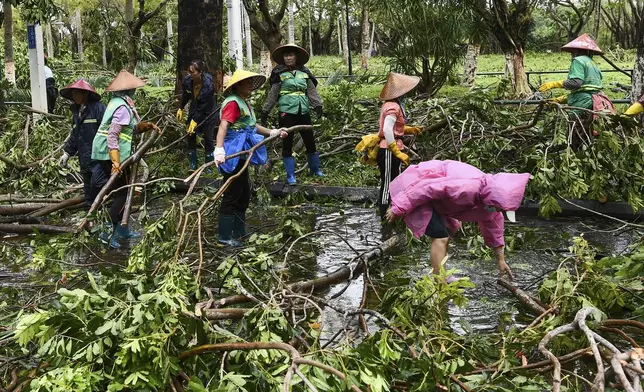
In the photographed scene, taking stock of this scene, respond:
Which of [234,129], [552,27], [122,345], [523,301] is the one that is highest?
[552,27]

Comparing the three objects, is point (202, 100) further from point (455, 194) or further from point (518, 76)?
point (518, 76)

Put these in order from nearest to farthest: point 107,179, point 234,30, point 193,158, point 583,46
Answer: point 107,179
point 583,46
point 193,158
point 234,30

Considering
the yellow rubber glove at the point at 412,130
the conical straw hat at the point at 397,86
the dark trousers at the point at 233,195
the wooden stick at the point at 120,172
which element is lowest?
the dark trousers at the point at 233,195

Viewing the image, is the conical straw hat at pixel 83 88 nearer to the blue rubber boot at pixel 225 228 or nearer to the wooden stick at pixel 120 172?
the wooden stick at pixel 120 172

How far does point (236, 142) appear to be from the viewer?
7672 mm

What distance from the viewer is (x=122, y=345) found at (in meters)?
3.69

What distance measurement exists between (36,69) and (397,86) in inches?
279

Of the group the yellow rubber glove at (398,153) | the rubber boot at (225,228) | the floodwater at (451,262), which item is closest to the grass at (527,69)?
the floodwater at (451,262)

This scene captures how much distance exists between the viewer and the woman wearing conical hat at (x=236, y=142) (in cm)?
757

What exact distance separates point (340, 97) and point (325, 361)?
9.59 meters

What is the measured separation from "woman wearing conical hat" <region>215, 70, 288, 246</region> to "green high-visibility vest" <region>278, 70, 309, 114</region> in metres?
1.87

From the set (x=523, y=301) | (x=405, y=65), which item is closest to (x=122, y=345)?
(x=523, y=301)

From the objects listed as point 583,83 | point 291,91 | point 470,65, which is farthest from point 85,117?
point 470,65

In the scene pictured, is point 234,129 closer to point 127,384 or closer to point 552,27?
point 127,384
